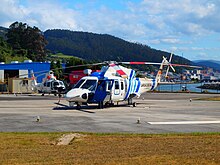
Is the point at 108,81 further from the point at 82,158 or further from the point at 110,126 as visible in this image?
the point at 82,158

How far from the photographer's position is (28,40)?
133 metres

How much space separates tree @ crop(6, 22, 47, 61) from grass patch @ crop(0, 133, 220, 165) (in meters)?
120

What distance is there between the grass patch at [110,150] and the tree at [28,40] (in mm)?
120089

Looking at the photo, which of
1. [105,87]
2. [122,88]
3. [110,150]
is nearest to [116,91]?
[122,88]

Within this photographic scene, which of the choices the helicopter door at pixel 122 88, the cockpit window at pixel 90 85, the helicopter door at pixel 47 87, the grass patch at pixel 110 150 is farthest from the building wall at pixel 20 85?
the grass patch at pixel 110 150

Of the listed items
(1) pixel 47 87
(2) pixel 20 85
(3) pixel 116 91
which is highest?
(2) pixel 20 85

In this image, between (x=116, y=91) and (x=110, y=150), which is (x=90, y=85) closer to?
(x=116, y=91)

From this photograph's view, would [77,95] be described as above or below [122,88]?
below

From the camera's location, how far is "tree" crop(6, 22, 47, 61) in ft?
433

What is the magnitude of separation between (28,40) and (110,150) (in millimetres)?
126653

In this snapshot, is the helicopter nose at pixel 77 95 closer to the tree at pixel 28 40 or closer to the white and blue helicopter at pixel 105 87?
the white and blue helicopter at pixel 105 87

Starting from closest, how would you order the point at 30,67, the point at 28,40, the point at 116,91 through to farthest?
the point at 116,91
the point at 30,67
the point at 28,40

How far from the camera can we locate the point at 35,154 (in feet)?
32.6

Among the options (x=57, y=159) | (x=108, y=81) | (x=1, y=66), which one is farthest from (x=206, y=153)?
(x=1, y=66)
